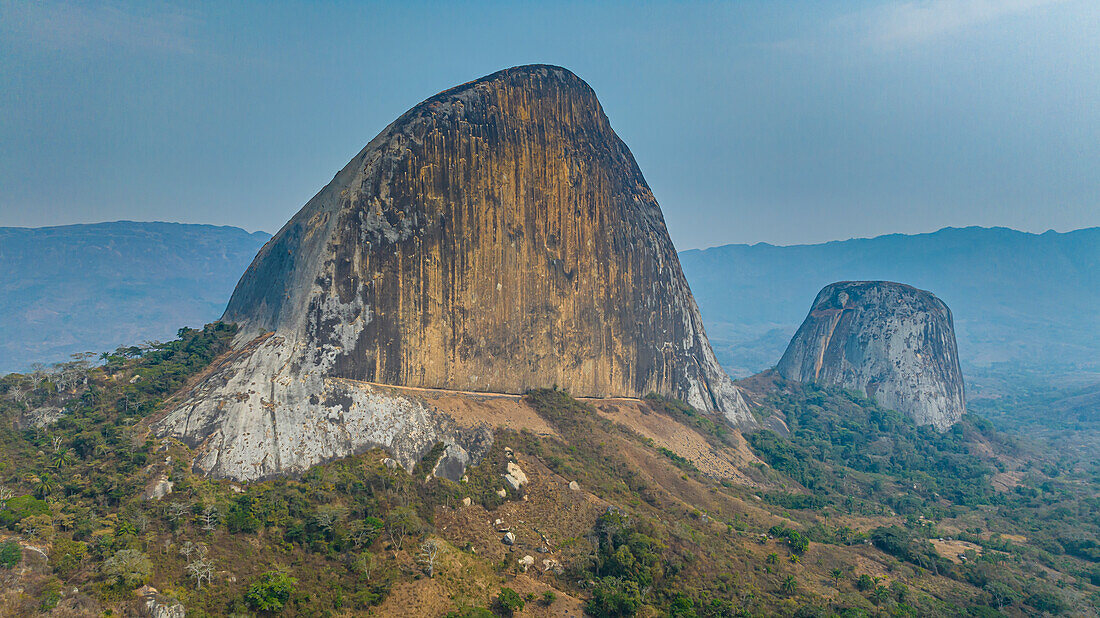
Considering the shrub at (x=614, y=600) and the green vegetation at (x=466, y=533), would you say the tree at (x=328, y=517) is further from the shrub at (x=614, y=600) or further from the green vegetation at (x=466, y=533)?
the shrub at (x=614, y=600)

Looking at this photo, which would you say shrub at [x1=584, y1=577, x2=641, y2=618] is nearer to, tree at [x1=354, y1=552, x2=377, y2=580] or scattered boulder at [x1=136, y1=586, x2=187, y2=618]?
tree at [x1=354, y1=552, x2=377, y2=580]

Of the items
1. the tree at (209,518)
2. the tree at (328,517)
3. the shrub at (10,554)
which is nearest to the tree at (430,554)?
the tree at (328,517)

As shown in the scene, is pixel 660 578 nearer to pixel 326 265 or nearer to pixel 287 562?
pixel 287 562

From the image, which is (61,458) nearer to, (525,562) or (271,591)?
(271,591)

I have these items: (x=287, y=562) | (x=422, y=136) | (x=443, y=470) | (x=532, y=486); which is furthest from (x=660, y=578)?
(x=422, y=136)

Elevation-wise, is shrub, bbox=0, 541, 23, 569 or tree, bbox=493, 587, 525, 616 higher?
shrub, bbox=0, 541, 23, 569

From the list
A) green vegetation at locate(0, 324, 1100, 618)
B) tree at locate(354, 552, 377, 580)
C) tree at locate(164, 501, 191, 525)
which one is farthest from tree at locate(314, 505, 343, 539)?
tree at locate(164, 501, 191, 525)
